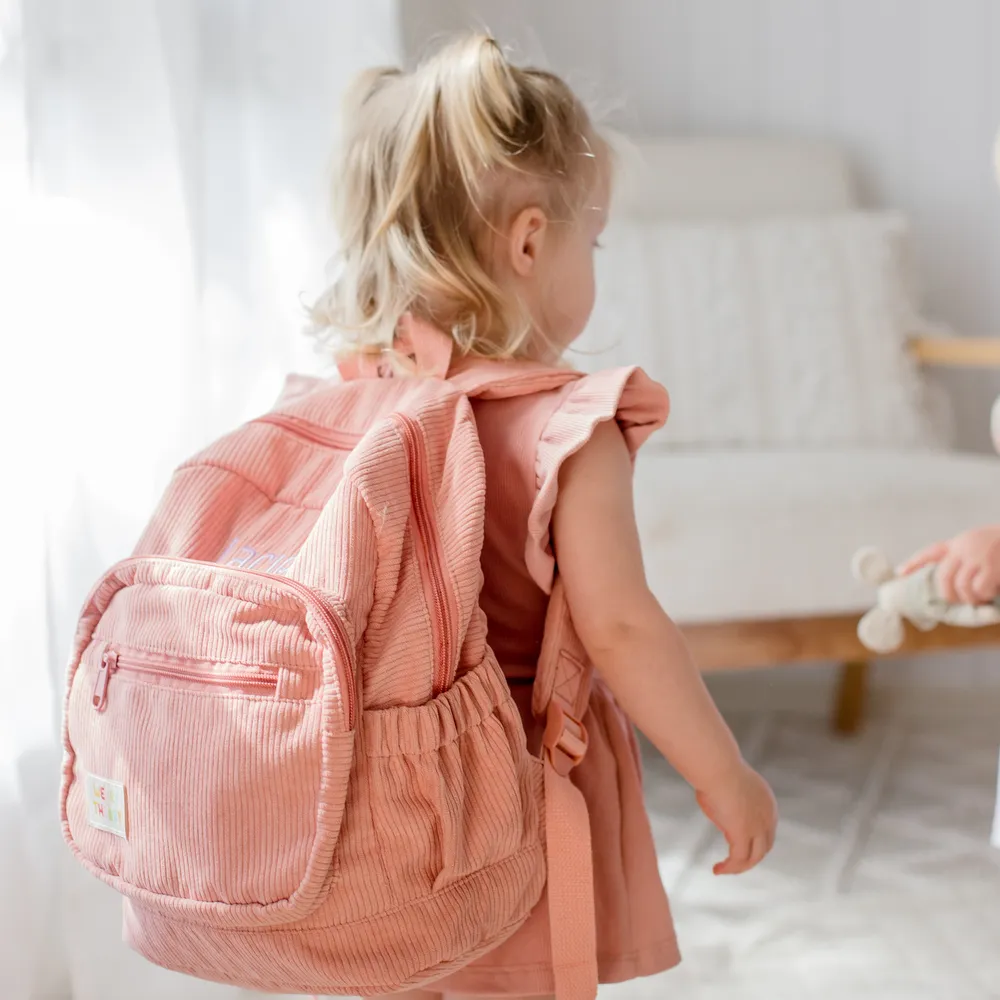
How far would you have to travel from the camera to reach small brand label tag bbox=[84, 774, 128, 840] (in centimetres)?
65

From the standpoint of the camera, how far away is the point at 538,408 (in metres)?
0.75

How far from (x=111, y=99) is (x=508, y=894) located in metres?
0.64

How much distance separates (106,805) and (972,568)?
57 centimetres

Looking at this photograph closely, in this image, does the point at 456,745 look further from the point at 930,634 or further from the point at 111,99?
the point at 930,634

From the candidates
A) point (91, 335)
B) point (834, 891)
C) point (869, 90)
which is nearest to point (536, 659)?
point (91, 335)

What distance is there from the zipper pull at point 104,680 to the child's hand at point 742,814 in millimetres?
364

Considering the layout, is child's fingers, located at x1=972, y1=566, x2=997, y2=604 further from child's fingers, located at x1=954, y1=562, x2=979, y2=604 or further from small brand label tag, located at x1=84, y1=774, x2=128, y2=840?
small brand label tag, located at x1=84, y1=774, x2=128, y2=840

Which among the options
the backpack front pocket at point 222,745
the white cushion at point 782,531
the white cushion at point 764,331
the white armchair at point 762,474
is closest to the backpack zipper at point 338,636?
the backpack front pocket at point 222,745

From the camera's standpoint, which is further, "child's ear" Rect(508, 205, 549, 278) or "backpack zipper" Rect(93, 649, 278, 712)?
"child's ear" Rect(508, 205, 549, 278)

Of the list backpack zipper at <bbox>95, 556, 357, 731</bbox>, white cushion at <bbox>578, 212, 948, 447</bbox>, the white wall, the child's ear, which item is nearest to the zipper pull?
backpack zipper at <bbox>95, 556, 357, 731</bbox>

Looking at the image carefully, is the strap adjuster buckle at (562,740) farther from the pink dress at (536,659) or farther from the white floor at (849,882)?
the white floor at (849,882)

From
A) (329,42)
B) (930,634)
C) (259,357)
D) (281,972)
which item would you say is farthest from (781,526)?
(281,972)

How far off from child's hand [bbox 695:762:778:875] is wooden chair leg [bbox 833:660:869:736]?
1.07m

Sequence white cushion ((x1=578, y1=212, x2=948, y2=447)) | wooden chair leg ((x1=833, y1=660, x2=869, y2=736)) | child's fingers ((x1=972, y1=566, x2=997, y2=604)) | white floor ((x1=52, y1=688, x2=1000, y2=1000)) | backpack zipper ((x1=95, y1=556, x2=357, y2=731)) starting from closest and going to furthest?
1. backpack zipper ((x1=95, y1=556, x2=357, y2=731))
2. child's fingers ((x1=972, y1=566, x2=997, y2=604))
3. white floor ((x1=52, y1=688, x2=1000, y2=1000))
4. white cushion ((x1=578, y1=212, x2=948, y2=447))
5. wooden chair leg ((x1=833, y1=660, x2=869, y2=736))
